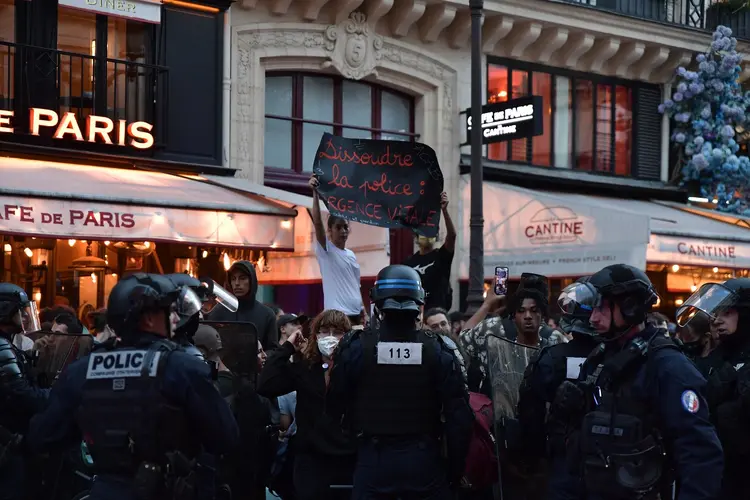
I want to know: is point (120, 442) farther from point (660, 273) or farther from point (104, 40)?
point (660, 273)

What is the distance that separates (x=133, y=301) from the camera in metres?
5.52

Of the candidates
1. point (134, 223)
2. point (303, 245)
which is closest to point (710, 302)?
point (134, 223)

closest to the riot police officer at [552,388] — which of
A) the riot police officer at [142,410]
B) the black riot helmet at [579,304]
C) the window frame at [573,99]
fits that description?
the black riot helmet at [579,304]

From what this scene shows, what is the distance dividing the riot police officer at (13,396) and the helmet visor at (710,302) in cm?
338

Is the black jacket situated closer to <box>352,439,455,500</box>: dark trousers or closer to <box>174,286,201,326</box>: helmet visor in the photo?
<box>352,439,455,500</box>: dark trousers

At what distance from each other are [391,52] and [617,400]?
14309 millimetres

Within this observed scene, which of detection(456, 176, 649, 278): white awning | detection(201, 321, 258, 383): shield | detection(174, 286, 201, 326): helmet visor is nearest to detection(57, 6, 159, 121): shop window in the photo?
detection(456, 176, 649, 278): white awning

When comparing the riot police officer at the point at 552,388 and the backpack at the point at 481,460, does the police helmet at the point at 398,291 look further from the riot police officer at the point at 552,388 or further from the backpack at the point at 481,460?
the backpack at the point at 481,460

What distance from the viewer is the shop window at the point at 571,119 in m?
21.1

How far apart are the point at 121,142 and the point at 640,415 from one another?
11.6 metres

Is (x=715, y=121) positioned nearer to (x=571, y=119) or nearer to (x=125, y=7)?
(x=571, y=119)

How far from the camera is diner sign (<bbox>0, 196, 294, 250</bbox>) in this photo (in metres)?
13.2

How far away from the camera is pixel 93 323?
12.1 meters

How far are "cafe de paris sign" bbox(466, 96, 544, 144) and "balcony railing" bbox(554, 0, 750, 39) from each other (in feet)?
12.9
